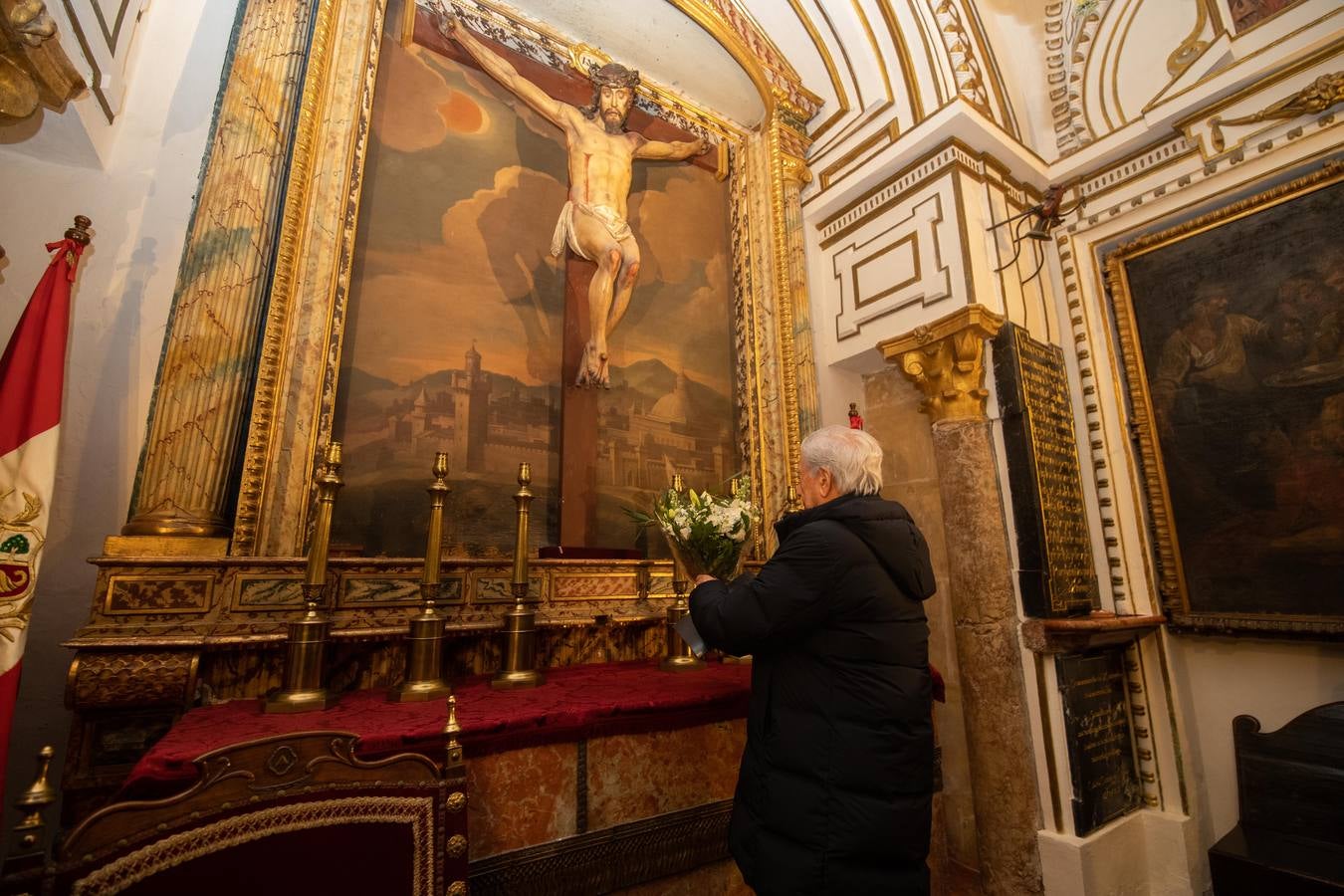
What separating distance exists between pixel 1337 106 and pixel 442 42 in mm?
4758

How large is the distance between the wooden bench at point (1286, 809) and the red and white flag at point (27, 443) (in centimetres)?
458

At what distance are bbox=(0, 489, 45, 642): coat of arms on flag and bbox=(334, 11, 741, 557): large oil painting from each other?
3.08 feet

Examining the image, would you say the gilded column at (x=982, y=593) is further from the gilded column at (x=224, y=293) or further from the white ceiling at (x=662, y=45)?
the gilded column at (x=224, y=293)

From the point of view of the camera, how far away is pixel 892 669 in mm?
1562

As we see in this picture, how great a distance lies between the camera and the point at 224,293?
8.41 feet

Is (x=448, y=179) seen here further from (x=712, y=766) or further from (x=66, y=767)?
(x=712, y=766)

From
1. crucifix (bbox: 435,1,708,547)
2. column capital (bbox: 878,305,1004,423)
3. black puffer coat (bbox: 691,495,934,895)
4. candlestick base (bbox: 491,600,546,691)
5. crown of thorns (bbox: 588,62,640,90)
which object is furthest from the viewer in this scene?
crown of thorns (bbox: 588,62,640,90)

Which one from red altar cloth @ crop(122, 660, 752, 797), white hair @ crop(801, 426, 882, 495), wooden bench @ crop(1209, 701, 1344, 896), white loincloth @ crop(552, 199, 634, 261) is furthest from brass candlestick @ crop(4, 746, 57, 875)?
wooden bench @ crop(1209, 701, 1344, 896)

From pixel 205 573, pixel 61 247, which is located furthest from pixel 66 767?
pixel 61 247

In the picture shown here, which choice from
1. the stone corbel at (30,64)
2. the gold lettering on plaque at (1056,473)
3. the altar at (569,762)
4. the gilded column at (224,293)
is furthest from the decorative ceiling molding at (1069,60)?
the stone corbel at (30,64)

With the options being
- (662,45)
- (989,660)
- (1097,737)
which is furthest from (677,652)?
(662,45)

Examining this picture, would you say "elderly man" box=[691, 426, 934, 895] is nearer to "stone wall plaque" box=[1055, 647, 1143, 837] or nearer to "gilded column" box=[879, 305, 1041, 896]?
"gilded column" box=[879, 305, 1041, 896]

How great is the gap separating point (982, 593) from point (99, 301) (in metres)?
4.32

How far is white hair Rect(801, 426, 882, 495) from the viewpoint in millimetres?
1776
